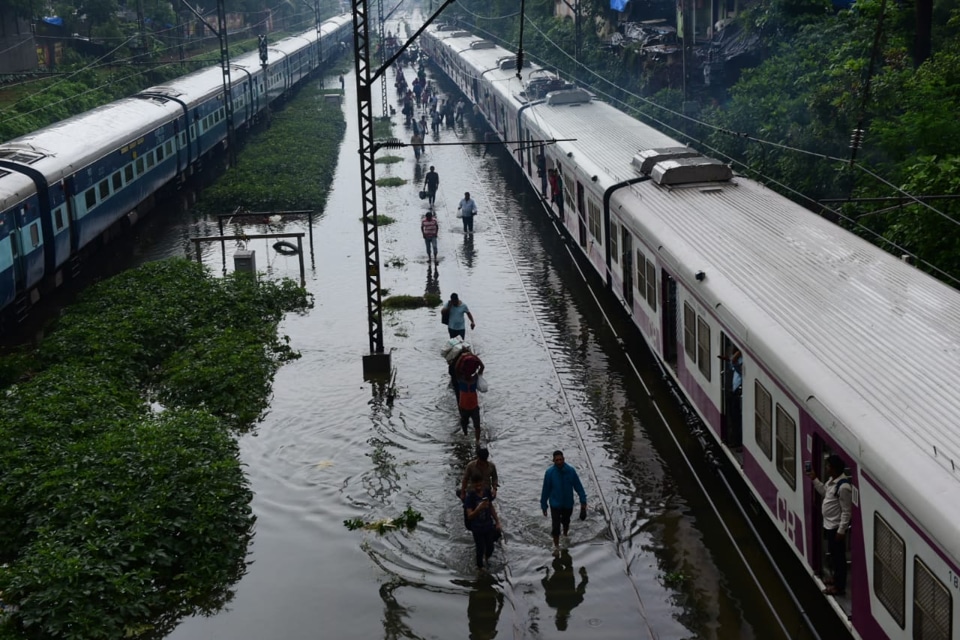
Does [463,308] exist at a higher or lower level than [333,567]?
higher

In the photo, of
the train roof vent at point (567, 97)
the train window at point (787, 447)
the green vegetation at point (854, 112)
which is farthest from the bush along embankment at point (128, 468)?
the train roof vent at point (567, 97)

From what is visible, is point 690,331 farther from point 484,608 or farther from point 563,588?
point 484,608

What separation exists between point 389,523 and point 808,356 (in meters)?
5.31

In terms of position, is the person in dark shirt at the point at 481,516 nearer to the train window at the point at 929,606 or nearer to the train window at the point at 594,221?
the train window at the point at 929,606

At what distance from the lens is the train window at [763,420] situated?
420 inches

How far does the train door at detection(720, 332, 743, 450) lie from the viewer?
1207 cm

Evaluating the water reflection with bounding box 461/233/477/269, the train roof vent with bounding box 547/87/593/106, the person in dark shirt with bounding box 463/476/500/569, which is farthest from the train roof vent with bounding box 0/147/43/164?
the person in dark shirt with bounding box 463/476/500/569

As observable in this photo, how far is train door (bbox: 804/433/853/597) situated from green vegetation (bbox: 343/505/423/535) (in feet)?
15.7

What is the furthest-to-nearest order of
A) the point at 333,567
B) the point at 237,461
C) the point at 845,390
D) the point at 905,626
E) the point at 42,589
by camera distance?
the point at 237,461 < the point at 333,567 < the point at 42,589 < the point at 845,390 < the point at 905,626

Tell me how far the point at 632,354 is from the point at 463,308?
10.1ft

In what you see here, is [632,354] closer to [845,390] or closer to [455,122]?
[845,390]

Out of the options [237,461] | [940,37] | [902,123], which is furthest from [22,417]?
[940,37]

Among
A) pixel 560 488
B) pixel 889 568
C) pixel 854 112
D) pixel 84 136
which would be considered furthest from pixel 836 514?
pixel 84 136

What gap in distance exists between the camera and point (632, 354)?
741 inches
